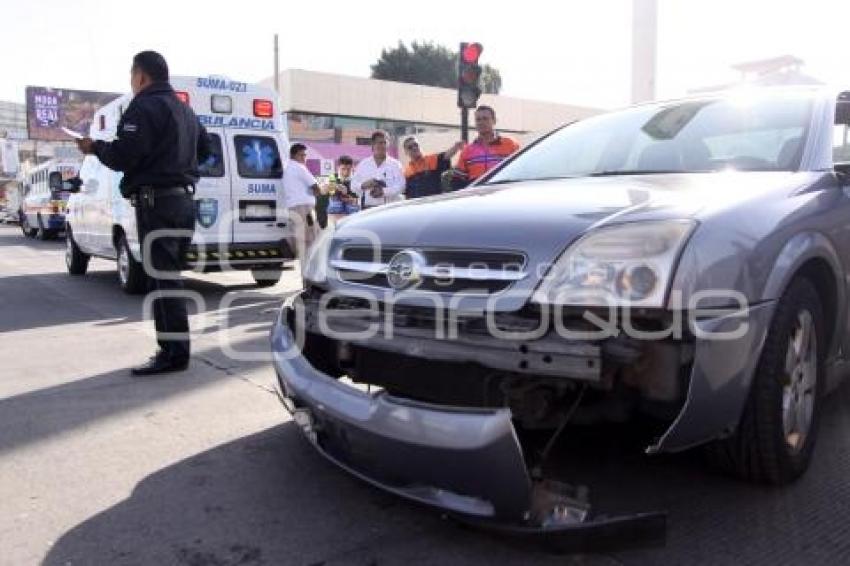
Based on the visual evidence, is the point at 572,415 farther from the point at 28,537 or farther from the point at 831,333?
the point at 28,537

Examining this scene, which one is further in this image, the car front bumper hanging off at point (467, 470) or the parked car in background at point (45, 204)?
the parked car in background at point (45, 204)

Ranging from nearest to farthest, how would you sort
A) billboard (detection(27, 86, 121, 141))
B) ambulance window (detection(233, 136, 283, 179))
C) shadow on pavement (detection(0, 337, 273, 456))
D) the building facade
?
shadow on pavement (detection(0, 337, 273, 456))
ambulance window (detection(233, 136, 283, 179))
the building facade
billboard (detection(27, 86, 121, 141))

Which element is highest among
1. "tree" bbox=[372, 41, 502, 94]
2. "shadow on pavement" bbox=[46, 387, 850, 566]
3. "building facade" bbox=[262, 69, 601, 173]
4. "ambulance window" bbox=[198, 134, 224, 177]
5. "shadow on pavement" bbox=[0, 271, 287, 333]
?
"tree" bbox=[372, 41, 502, 94]

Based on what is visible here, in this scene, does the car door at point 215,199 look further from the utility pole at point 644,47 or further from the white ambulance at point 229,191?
the utility pole at point 644,47

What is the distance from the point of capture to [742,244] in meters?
2.52

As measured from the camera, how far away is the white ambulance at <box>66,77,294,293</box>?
8.41 m

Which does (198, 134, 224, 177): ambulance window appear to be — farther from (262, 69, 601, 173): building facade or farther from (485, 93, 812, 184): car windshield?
(262, 69, 601, 173): building facade

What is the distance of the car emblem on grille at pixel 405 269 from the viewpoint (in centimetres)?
270

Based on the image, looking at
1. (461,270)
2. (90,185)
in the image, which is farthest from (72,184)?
(461,270)

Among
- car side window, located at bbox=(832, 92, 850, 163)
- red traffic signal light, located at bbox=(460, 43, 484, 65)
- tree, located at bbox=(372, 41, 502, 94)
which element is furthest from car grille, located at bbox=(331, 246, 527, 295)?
tree, located at bbox=(372, 41, 502, 94)

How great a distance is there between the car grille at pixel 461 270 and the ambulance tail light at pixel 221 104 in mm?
6331

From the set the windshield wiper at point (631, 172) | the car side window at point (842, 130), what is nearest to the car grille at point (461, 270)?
the windshield wiper at point (631, 172)

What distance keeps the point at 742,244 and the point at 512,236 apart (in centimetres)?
72

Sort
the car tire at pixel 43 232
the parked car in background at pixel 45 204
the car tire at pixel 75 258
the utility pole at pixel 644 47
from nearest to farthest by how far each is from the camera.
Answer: the car tire at pixel 75 258
the utility pole at pixel 644 47
the parked car in background at pixel 45 204
the car tire at pixel 43 232
